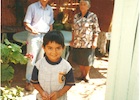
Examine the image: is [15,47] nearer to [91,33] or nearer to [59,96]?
[59,96]

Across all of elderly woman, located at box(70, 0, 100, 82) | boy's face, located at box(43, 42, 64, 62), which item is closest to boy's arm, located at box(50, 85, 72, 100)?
boy's face, located at box(43, 42, 64, 62)

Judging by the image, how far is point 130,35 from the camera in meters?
2.02

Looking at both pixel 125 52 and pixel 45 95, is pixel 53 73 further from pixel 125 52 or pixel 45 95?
pixel 125 52

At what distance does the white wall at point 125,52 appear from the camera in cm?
200

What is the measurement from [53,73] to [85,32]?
2139 mm

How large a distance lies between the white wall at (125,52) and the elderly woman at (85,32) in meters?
2.12

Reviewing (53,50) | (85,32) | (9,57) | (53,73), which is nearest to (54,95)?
(53,73)

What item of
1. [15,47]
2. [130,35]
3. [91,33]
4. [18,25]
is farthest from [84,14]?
[18,25]

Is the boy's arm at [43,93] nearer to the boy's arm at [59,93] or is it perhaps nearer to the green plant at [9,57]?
the boy's arm at [59,93]

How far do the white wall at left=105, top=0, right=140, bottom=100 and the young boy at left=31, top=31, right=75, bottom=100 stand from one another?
1.20 ft

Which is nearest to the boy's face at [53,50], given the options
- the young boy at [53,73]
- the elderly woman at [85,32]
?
the young boy at [53,73]

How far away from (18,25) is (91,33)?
268cm

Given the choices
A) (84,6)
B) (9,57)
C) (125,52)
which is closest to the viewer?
(125,52)

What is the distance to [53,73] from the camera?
2193mm
